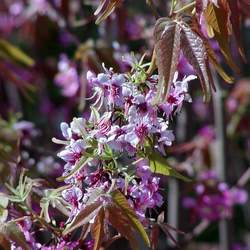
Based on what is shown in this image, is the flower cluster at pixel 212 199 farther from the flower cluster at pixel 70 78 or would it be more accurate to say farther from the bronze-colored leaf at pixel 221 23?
the bronze-colored leaf at pixel 221 23

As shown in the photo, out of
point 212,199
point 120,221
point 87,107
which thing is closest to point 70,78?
point 87,107

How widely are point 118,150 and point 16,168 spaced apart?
0.51 m

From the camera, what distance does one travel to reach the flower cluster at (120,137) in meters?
1.19

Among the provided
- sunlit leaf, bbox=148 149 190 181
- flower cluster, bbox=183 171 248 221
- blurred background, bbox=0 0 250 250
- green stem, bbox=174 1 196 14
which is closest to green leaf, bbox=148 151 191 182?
sunlit leaf, bbox=148 149 190 181

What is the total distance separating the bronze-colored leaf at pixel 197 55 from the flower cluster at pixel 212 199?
132 centimetres

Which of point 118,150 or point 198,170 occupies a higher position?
point 118,150

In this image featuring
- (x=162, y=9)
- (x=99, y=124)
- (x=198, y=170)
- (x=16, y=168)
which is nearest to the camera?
(x=99, y=124)

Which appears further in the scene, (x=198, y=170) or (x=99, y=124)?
(x=198, y=170)

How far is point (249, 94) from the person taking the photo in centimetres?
300

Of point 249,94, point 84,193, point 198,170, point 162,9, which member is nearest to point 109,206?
point 84,193

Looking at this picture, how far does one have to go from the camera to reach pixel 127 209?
3.80 ft

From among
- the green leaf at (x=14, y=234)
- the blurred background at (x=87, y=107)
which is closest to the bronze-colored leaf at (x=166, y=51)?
the green leaf at (x=14, y=234)

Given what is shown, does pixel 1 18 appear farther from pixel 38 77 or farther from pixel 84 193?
pixel 84 193

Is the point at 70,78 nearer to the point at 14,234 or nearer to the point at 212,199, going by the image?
the point at 212,199
